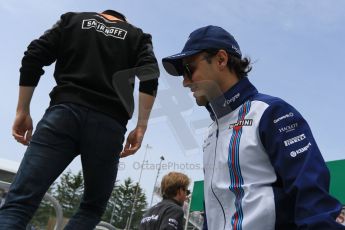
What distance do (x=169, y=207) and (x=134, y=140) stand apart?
81.3 inches

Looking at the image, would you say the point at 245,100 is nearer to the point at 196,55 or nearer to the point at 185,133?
the point at 196,55

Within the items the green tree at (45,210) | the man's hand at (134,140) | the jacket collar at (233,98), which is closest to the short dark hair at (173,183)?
the green tree at (45,210)

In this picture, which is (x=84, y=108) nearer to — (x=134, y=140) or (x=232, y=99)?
(x=134, y=140)

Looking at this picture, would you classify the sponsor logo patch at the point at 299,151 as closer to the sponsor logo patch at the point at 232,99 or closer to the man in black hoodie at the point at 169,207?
the sponsor logo patch at the point at 232,99

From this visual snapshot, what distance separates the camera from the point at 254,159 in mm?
1322

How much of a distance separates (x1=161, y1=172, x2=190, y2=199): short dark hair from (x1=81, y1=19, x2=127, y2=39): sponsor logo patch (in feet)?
7.73

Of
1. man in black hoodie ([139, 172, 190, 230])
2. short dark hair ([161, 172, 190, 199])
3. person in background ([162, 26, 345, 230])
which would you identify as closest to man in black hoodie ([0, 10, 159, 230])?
person in background ([162, 26, 345, 230])

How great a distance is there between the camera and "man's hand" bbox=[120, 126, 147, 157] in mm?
2201

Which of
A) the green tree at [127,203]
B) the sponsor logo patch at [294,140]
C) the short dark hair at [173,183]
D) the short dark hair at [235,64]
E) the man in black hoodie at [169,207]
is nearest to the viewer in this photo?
the sponsor logo patch at [294,140]

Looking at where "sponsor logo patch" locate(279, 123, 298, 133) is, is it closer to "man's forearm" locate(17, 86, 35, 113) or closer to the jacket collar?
the jacket collar

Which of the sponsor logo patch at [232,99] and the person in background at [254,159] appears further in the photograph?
the sponsor logo patch at [232,99]

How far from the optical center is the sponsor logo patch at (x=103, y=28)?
2279mm

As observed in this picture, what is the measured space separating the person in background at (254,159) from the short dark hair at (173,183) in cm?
269

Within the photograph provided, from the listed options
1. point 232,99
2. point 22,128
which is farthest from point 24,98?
point 232,99
